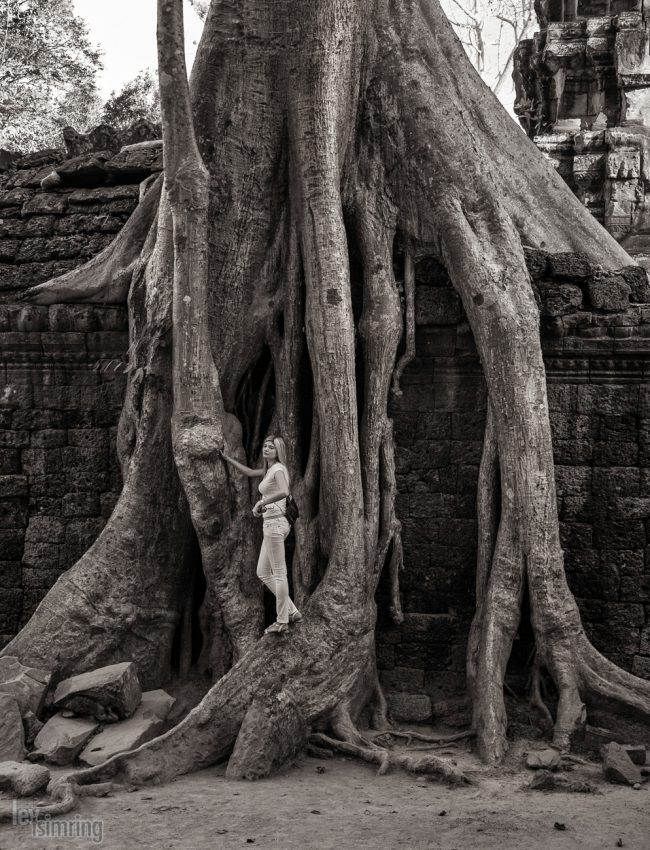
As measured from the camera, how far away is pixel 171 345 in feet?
17.3

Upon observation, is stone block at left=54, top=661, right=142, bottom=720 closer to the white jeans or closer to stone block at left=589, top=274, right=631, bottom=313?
the white jeans

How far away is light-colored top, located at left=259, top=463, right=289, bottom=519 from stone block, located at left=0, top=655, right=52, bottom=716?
1345 millimetres

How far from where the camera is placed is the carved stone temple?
912cm

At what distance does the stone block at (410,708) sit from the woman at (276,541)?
891mm

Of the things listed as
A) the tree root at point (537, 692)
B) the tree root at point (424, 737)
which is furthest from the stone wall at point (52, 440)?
the tree root at point (537, 692)

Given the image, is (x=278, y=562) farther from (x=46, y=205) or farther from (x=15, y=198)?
(x=15, y=198)

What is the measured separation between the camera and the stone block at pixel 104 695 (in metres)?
4.67

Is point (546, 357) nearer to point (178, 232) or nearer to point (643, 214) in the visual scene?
point (178, 232)

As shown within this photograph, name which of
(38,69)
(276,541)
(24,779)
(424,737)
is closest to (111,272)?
(276,541)

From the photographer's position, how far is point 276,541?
4789 mm

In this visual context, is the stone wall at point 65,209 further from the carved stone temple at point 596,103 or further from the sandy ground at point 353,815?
the carved stone temple at point 596,103

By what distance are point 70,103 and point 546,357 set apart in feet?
42.3

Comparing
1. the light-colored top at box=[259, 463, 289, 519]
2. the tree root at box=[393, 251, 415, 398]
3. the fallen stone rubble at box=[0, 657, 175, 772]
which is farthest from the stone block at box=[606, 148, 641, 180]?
the fallen stone rubble at box=[0, 657, 175, 772]

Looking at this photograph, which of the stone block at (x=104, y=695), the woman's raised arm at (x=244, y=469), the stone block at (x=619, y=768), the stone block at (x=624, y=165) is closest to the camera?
the stone block at (x=619, y=768)
